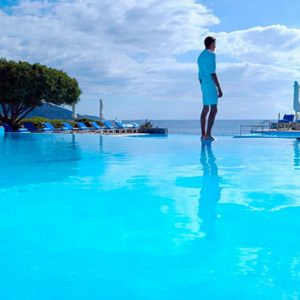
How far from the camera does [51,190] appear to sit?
3.89m

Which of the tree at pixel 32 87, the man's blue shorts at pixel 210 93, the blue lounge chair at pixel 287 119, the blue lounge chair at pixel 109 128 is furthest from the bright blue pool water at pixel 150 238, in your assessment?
the blue lounge chair at pixel 287 119

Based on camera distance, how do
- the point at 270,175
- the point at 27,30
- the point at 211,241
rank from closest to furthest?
the point at 211,241, the point at 270,175, the point at 27,30

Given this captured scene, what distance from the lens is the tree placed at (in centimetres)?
2708

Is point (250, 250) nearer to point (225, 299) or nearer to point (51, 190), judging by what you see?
point (225, 299)

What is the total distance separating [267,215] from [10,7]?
23.4 metres

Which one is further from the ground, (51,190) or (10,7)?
(10,7)

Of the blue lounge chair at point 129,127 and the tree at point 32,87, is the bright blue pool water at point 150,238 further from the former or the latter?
the blue lounge chair at point 129,127

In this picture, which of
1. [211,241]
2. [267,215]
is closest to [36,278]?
[211,241]

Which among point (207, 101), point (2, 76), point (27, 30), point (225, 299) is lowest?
point (225, 299)

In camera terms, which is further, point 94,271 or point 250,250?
point 250,250

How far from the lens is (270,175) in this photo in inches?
188

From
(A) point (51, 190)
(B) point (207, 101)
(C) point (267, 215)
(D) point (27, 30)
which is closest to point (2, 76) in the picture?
(D) point (27, 30)

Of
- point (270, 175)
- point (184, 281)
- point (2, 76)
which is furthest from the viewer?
point (2, 76)

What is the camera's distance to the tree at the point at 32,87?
88.8 ft
